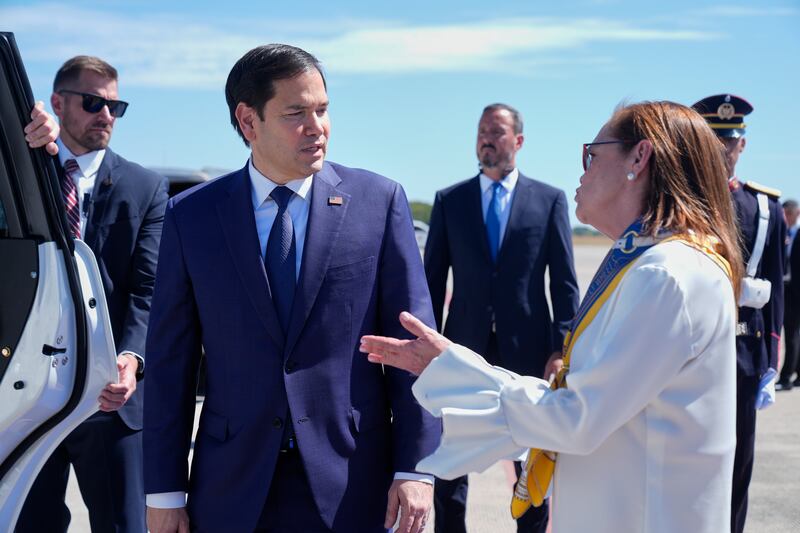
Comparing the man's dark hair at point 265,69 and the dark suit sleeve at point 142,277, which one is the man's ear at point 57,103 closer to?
the dark suit sleeve at point 142,277

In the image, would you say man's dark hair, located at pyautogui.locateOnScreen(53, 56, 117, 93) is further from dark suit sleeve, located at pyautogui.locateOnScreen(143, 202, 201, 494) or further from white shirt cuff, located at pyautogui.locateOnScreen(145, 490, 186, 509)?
white shirt cuff, located at pyautogui.locateOnScreen(145, 490, 186, 509)

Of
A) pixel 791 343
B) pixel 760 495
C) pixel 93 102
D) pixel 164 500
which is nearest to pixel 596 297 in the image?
pixel 164 500

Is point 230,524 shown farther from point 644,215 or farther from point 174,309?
point 644,215

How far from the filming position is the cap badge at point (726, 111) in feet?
15.5

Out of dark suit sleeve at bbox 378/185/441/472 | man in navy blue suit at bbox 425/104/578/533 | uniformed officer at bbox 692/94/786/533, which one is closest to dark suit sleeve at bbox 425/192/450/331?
man in navy blue suit at bbox 425/104/578/533

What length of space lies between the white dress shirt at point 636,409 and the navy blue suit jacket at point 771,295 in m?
2.54

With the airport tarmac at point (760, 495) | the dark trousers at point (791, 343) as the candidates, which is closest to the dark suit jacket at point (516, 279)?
the airport tarmac at point (760, 495)

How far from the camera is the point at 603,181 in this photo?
2271 mm

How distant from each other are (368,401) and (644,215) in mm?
1054

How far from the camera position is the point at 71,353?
8.77ft

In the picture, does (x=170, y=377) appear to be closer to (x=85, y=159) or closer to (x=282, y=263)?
(x=282, y=263)

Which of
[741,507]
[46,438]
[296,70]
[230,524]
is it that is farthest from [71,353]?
[741,507]

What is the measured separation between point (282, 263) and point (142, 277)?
1.23 meters

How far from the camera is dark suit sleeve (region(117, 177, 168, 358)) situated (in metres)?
3.67
